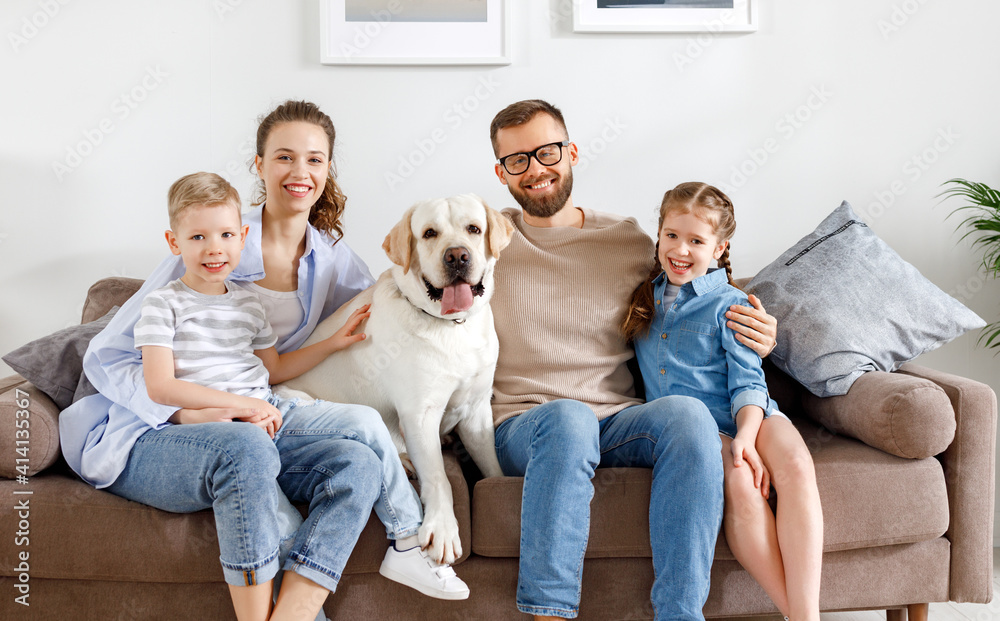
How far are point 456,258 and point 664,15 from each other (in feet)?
5.50

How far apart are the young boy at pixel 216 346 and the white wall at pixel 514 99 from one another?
1066 mm

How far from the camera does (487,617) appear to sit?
1.68 metres

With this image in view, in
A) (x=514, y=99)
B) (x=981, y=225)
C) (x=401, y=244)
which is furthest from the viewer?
(x=514, y=99)

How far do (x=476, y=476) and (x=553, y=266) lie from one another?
2.24 ft

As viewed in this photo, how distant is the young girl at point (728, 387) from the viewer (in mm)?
1579

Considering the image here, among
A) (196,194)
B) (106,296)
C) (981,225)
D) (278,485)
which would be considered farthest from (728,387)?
(106,296)

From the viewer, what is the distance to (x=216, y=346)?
5.62ft

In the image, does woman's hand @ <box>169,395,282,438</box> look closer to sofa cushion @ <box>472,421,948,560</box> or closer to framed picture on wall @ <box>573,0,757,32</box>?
sofa cushion @ <box>472,421,948,560</box>

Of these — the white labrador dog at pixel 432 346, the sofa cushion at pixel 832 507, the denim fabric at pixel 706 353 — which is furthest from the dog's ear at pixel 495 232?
the sofa cushion at pixel 832 507

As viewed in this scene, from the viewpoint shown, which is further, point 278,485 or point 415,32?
point 415,32

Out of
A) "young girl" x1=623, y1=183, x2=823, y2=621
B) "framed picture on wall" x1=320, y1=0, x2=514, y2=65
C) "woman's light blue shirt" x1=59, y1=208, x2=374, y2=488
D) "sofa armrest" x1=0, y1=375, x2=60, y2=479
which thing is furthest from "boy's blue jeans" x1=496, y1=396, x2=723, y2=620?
"framed picture on wall" x1=320, y1=0, x2=514, y2=65

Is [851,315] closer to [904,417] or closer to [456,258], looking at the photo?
[904,417]

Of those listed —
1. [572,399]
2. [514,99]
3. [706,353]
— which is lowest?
[572,399]

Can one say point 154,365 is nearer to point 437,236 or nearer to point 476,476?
point 437,236
